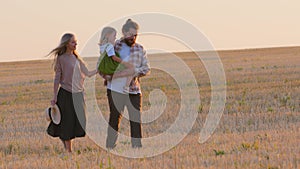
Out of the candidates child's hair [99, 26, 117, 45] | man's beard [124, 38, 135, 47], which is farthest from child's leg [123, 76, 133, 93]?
child's hair [99, 26, 117, 45]

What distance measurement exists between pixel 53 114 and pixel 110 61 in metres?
1.19

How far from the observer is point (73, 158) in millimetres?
8359

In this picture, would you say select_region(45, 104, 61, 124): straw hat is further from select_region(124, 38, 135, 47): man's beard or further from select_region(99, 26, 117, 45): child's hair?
select_region(124, 38, 135, 47): man's beard

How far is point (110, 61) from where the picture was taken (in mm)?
8789

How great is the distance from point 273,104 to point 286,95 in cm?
161

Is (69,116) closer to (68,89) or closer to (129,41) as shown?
(68,89)

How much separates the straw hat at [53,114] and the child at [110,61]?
875 mm

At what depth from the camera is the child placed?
8.66 meters

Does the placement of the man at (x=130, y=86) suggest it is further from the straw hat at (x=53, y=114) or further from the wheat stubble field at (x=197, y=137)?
the straw hat at (x=53, y=114)

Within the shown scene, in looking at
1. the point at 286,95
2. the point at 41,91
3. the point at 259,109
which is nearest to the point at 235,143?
the point at 259,109

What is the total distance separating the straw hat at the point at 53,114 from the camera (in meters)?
8.99

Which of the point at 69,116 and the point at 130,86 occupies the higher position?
the point at 130,86

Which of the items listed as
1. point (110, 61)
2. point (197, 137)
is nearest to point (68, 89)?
point (110, 61)

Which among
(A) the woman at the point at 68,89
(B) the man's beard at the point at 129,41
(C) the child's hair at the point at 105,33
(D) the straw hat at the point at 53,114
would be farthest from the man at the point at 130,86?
(D) the straw hat at the point at 53,114
